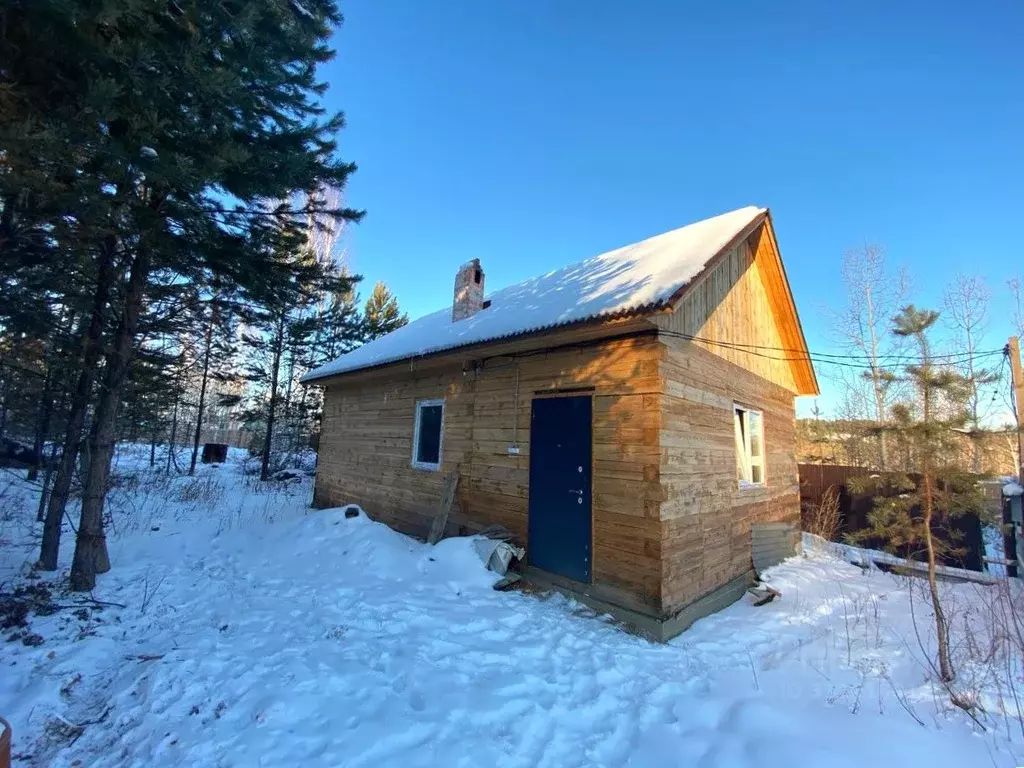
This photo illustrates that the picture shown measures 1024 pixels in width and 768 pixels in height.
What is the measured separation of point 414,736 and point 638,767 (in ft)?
4.91

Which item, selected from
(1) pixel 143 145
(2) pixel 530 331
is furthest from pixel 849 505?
(1) pixel 143 145

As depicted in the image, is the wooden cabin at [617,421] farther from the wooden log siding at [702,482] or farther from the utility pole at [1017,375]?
the utility pole at [1017,375]

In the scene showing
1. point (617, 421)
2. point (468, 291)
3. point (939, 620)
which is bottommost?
point (939, 620)

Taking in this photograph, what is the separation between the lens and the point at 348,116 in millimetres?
6316

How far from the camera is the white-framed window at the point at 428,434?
8.56m

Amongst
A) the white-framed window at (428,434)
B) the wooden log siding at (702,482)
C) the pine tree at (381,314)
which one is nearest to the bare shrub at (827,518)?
the wooden log siding at (702,482)

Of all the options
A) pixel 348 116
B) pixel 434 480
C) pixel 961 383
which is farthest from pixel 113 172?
pixel 961 383

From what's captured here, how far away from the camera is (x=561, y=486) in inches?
249

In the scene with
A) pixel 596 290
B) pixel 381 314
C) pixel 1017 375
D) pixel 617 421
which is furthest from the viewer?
pixel 381 314

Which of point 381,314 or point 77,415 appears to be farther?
point 381,314

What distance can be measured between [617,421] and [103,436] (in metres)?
6.57

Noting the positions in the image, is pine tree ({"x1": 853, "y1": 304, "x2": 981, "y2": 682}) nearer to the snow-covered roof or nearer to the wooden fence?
the snow-covered roof

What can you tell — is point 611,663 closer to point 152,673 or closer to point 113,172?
point 152,673

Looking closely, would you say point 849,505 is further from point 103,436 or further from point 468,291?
point 103,436
